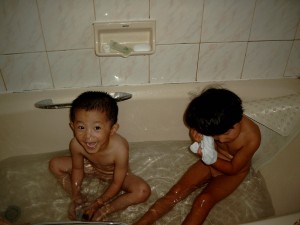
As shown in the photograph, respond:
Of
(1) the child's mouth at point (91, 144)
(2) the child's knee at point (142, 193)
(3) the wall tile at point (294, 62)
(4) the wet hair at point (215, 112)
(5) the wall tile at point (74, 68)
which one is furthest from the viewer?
(3) the wall tile at point (294, 62)

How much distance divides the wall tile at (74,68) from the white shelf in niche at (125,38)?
0.24 ft

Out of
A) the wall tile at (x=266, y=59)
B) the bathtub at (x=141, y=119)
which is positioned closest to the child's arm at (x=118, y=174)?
the bathtub at (x=141, y=119)

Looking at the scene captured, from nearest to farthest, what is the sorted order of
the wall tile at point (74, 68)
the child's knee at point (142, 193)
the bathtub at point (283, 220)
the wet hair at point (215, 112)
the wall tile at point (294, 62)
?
the bathtub at point (283, 220)
the wet hair at point (215, 112)
the child's knee at point (142, 193)
the wall tile at point (74, 68)
the wall tile at point (294, 62)

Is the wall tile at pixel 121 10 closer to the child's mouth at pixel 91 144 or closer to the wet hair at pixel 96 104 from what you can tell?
the wet hair at pixel 96 104

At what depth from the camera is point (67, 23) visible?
119 cm

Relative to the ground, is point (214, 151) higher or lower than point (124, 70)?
lower

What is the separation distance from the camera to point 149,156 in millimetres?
1462

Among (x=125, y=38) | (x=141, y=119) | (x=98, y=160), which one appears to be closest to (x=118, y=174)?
(x=98, y=160)

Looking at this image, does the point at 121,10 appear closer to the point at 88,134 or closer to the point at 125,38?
the point at 125,38

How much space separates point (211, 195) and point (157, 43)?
2.23 ft

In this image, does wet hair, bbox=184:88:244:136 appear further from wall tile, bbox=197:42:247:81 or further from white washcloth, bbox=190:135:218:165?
wall tile, bbox=197:42:247:81

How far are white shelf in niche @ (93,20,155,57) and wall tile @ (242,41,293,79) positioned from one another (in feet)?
1.56

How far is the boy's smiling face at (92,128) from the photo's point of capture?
103 cm

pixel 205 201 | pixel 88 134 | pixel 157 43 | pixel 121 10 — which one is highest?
pixel 121 10
